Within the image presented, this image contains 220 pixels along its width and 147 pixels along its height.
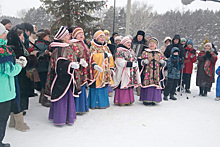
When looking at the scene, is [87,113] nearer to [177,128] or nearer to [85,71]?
[85,71]

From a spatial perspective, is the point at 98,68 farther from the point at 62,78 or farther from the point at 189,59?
the point at 189,59

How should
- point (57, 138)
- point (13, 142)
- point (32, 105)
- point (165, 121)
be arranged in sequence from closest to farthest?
point (13, 142), point (57, 138), point (165, 121), point (32, 105)

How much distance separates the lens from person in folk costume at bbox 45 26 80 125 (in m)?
3.97

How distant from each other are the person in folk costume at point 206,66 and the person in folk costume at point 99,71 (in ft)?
12.6

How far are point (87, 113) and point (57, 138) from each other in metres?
1.50

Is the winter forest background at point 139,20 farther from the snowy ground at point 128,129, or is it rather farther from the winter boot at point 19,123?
the winter boot at point 19,123

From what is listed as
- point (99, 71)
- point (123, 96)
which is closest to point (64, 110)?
point (99, 71)

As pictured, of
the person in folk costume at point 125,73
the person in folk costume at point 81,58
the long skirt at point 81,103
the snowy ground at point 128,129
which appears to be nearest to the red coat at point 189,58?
the snowy ground at point 128,129

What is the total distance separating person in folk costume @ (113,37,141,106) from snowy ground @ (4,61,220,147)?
34 cm

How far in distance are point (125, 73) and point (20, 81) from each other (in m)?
2.80

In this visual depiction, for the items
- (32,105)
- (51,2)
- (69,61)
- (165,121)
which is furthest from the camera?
(51,2)

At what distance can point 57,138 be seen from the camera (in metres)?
3.71

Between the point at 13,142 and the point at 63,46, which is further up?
the point at 63,46

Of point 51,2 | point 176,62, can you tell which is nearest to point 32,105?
point 176,62
